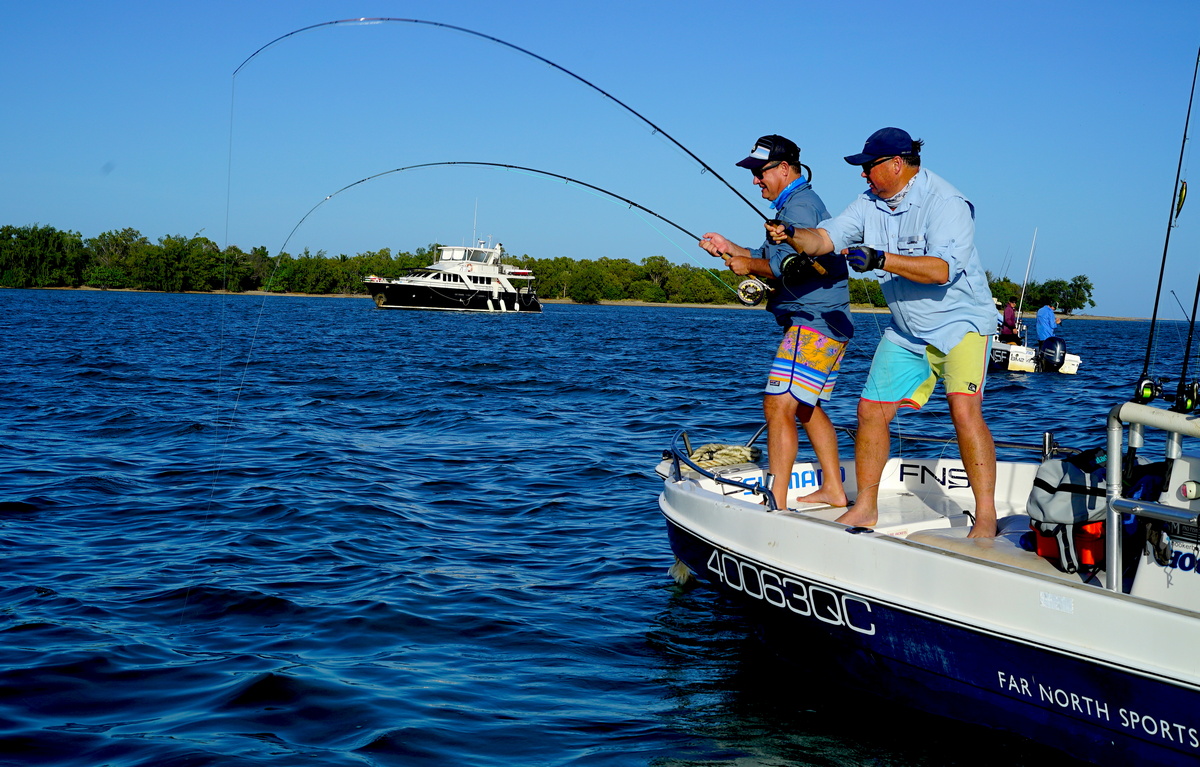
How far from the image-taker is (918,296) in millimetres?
4465

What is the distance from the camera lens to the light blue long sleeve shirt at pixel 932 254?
4320 mm

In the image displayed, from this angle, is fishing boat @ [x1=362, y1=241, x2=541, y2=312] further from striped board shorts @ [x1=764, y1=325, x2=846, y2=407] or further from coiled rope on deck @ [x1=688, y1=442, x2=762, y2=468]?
striped board shorts @ [x1=764, y1=325, x2=846, y2=407]

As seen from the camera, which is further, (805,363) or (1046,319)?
(1046,319)

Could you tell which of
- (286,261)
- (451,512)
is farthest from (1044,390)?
(286,261)

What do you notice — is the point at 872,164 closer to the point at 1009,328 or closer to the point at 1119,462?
the point at 1119,462

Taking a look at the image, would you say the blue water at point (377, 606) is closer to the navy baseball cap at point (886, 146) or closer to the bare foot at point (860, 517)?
the bare foot at point (860, 517)

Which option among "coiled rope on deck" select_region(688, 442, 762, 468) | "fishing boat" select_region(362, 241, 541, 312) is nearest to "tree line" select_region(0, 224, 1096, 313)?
"fishing boat" select_region(362, 241, 541, 312)

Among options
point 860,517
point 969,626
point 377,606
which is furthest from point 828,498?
point 377,606

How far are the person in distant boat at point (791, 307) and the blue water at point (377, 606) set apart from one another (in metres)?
1.19

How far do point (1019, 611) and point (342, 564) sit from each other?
4337 millimetres

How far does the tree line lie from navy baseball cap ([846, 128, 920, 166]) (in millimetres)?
82965

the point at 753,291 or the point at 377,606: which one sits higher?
the point at 753,291

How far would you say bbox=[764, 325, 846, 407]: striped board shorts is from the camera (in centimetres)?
498

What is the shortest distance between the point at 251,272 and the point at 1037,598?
89.3 m
